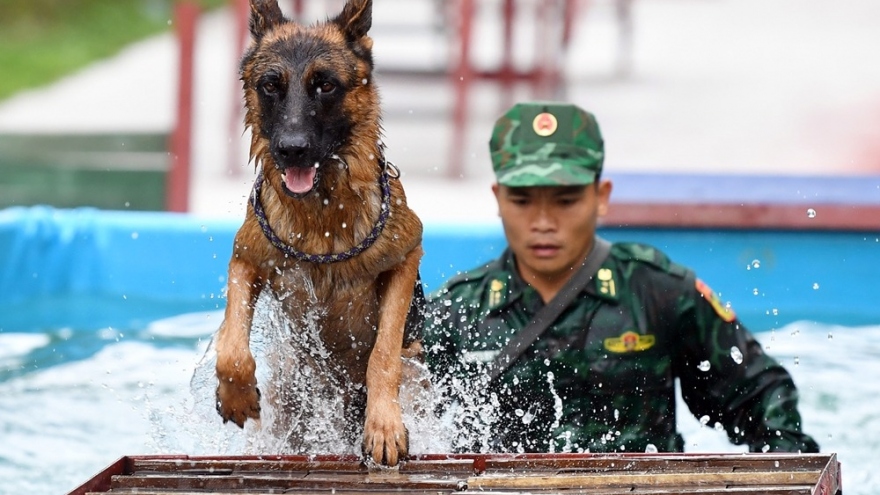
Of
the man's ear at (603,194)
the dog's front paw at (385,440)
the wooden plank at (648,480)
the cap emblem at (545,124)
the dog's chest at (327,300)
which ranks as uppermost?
the cap emblem at (545,124)

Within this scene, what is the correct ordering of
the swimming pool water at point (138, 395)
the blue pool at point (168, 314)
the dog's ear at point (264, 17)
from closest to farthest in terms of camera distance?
1. the dog's ear at point (264, 17)
2. the swimming pool water at point (138, 395)
3. the blue pool at point (168, 314)

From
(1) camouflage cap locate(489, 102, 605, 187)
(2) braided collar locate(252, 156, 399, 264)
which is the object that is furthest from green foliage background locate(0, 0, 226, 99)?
(2) braided collar locate(252, 156, 399, 264)

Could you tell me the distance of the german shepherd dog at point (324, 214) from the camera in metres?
3.38

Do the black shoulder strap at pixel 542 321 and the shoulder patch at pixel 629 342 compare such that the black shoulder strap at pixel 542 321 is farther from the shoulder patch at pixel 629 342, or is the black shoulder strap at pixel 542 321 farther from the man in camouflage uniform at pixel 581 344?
the shoulder patch at pixel 629 342

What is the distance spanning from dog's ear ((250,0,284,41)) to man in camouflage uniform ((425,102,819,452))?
0.98 metres

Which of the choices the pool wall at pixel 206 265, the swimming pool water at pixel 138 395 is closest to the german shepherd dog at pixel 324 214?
the swimming pool water at pixel 138 395

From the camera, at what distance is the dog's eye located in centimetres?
343

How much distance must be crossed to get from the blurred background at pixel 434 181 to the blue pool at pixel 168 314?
0.01m

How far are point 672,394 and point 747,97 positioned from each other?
10.4 metres

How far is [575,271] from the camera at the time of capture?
4.35 metres

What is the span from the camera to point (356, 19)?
3.59 m

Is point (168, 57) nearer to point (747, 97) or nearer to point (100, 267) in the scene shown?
point (747, 97)

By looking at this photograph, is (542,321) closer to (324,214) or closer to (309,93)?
(324,214)

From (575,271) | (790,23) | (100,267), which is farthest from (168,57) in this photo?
(575,271)
